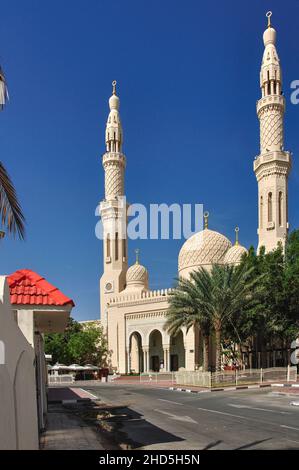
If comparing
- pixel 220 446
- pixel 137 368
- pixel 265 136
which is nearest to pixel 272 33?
pixel 265 136

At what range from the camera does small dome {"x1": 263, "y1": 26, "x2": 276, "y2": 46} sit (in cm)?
4574

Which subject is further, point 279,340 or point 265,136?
point 265,136

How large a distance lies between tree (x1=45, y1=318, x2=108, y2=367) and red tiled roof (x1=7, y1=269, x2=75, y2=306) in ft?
142

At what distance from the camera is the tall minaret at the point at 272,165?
4316 cm

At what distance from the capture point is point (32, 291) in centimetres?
1033

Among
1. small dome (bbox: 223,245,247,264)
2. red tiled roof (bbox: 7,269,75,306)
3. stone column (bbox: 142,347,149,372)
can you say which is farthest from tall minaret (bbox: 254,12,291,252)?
red tiled roof (bbox: 7,269,75,306)

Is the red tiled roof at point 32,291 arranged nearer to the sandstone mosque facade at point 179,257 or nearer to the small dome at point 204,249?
the sandstone mosque facade at point 179,257

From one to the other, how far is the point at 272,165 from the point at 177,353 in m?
21.4

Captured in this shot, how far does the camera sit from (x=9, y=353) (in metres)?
6.06

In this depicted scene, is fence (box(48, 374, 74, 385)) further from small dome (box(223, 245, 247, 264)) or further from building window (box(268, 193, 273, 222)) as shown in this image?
building window (box(268, 193, 273, 222))

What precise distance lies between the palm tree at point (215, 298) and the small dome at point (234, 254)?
48.1 ft

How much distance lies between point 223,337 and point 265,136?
17.8 metres
